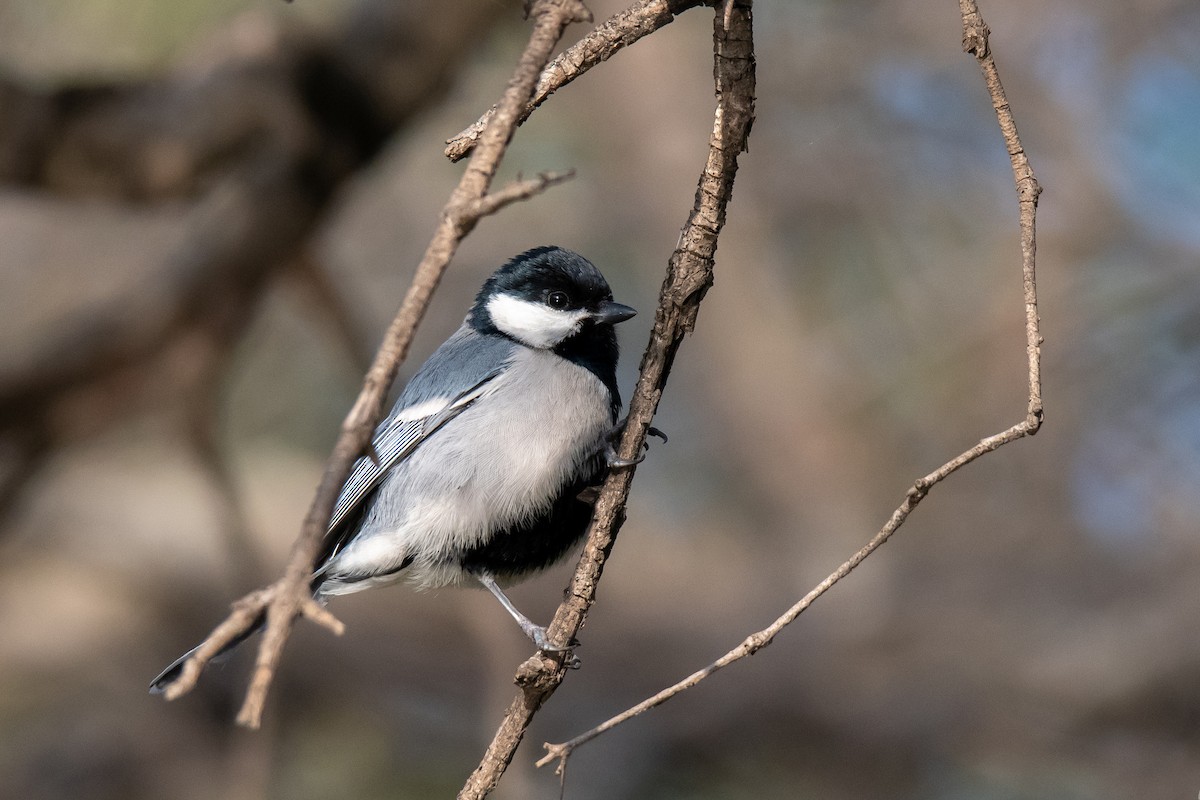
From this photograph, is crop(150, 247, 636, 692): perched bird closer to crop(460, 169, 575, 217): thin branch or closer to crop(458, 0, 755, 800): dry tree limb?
crop(458, 0, 755, 800): dry tree limb

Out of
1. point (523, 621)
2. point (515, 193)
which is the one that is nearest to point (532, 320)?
point (523, 621)

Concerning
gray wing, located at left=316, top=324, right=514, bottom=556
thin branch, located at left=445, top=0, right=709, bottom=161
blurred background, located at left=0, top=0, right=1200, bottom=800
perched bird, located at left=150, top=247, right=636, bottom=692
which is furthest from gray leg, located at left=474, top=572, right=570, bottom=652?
blurred background, located at left=0, top=0, right=1200, bottom=800

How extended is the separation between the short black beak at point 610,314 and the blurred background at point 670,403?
1819 mm

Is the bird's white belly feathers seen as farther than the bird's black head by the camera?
No

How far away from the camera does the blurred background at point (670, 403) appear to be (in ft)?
15.6

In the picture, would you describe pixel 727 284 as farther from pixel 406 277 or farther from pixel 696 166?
pixel 406 277

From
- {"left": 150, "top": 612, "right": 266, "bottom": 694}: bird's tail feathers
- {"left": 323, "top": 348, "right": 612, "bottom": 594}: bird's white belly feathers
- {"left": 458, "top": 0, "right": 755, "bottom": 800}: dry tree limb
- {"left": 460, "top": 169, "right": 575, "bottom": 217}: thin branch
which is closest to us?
{"left": 460, "top": 169, "right": 575, "bottom": 217}: thin branch

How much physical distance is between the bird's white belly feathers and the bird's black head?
0.39 feet

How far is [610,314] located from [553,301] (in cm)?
18

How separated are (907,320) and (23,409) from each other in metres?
4.63

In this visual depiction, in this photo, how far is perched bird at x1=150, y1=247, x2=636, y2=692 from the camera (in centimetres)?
293

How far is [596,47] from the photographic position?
6.20 feet

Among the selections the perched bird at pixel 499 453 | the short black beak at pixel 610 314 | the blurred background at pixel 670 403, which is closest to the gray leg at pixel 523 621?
the perched bird at pixel 499 453

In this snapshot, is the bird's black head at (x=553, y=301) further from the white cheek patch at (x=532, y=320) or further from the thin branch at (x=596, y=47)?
the thin branch at (x=596, y=47)
